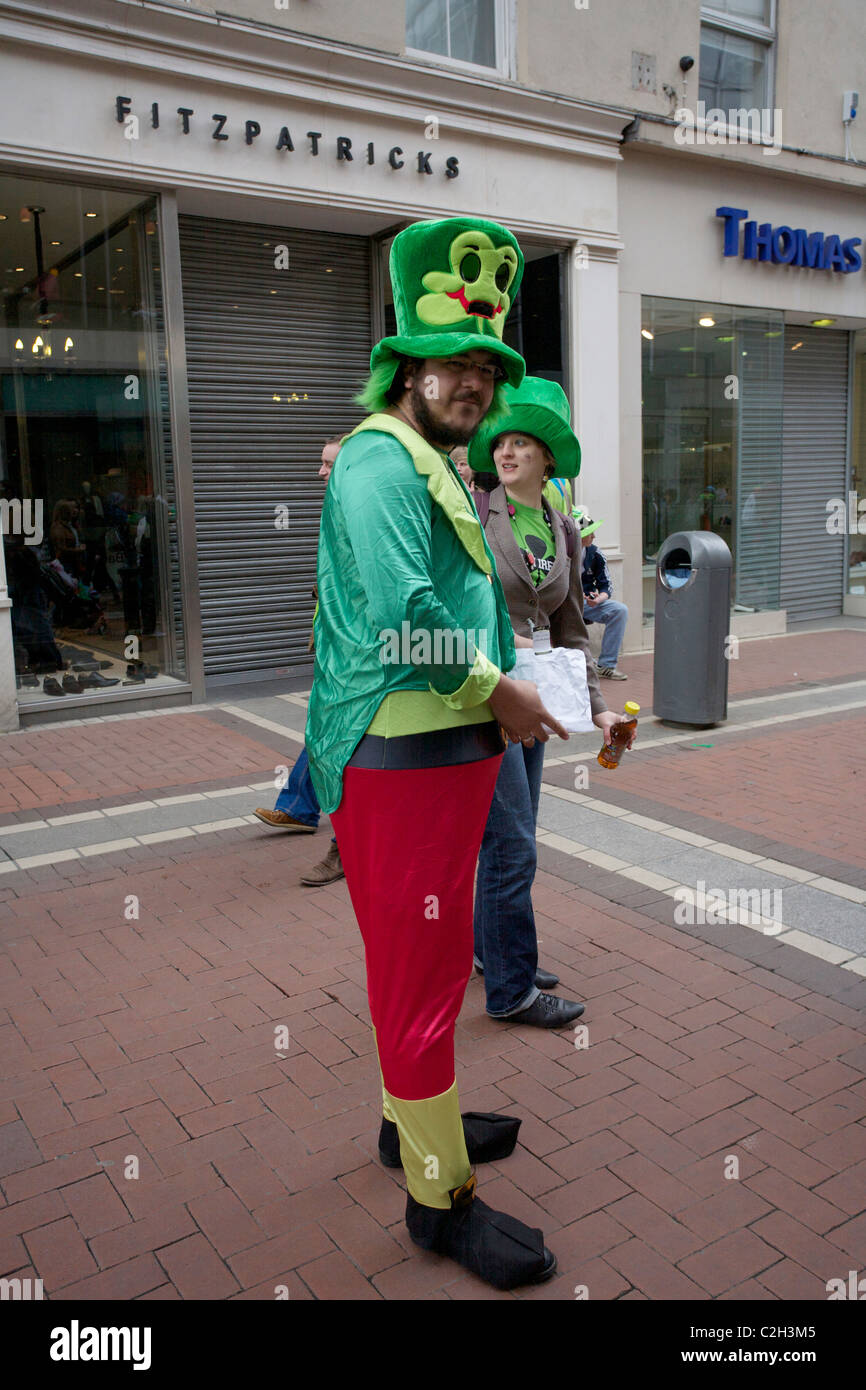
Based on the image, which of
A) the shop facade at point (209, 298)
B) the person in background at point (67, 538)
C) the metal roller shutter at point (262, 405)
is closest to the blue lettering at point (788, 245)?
the shop facade at point (209, 298)

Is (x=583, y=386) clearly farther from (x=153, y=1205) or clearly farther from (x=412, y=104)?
(x=153, y=1205)

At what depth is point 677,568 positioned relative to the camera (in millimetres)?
8000

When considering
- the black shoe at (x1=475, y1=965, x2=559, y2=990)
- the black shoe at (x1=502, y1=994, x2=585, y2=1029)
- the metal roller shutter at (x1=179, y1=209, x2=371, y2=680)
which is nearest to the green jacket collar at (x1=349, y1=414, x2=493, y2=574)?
the black shoe at (x1=502, y1=994, x2=585, y2=1029)

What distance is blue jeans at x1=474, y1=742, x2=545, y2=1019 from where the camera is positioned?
11.0ft

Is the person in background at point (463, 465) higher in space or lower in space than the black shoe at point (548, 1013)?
higher

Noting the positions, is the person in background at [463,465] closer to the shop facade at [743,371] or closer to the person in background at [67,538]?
the person in background at [67,538]

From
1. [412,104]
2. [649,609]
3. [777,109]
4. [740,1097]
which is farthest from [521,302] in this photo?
[740,1097]

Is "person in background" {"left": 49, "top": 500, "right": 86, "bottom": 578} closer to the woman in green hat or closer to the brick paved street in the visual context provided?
the brick paved street

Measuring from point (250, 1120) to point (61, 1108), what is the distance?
56 cm

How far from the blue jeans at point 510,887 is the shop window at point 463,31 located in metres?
8.60

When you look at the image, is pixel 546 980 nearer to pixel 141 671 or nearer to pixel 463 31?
pixel 141 671

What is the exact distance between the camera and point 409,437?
2207 mm

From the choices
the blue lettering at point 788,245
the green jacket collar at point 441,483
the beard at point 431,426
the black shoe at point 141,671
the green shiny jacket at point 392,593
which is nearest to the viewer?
the green shiny jacket at point 392,593

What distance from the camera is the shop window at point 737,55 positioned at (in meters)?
11.8
